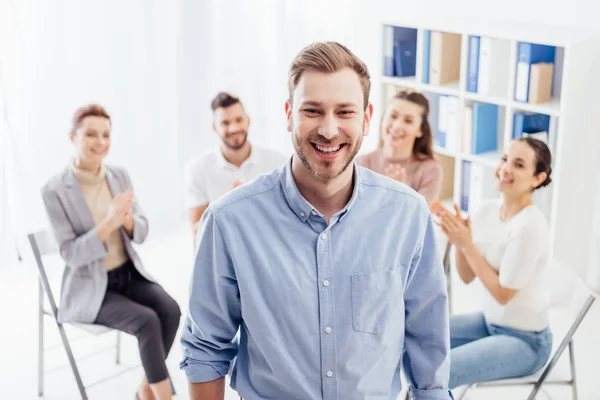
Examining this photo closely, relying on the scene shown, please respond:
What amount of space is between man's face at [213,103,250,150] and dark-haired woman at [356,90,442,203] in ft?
1.83

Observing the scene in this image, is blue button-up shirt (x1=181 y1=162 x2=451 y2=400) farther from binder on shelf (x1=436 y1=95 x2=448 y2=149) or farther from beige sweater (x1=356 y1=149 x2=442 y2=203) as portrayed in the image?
binder on shelf (x1=436 y1=95 x2=448 y2=149)

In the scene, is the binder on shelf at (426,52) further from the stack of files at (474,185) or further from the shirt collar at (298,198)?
the shirt collar at (298,198)

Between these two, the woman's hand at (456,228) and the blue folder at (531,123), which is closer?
the woman's hand at (456,228)

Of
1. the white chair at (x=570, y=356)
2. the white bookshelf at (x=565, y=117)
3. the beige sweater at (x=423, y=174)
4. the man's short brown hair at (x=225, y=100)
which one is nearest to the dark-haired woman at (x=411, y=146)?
the beige sweater at (x=423, y=174)

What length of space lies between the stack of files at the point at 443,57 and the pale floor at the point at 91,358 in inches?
48.7

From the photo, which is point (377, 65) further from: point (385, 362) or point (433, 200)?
point (385, 362)

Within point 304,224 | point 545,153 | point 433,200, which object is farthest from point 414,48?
point 304,224

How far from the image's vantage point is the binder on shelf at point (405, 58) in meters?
4.60

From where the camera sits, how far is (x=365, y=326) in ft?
4.99

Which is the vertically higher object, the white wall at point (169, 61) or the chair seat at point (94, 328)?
the white wall at point (169, 61)

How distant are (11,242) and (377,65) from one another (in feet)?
8.03

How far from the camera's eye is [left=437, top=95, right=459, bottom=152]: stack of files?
14.4ft

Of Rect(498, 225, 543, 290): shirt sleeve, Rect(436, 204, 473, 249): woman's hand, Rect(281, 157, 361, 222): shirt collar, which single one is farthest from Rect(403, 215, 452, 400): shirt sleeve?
Rect(436, 204, 473, 249): woman's hand

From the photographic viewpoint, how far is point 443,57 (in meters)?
4.41
